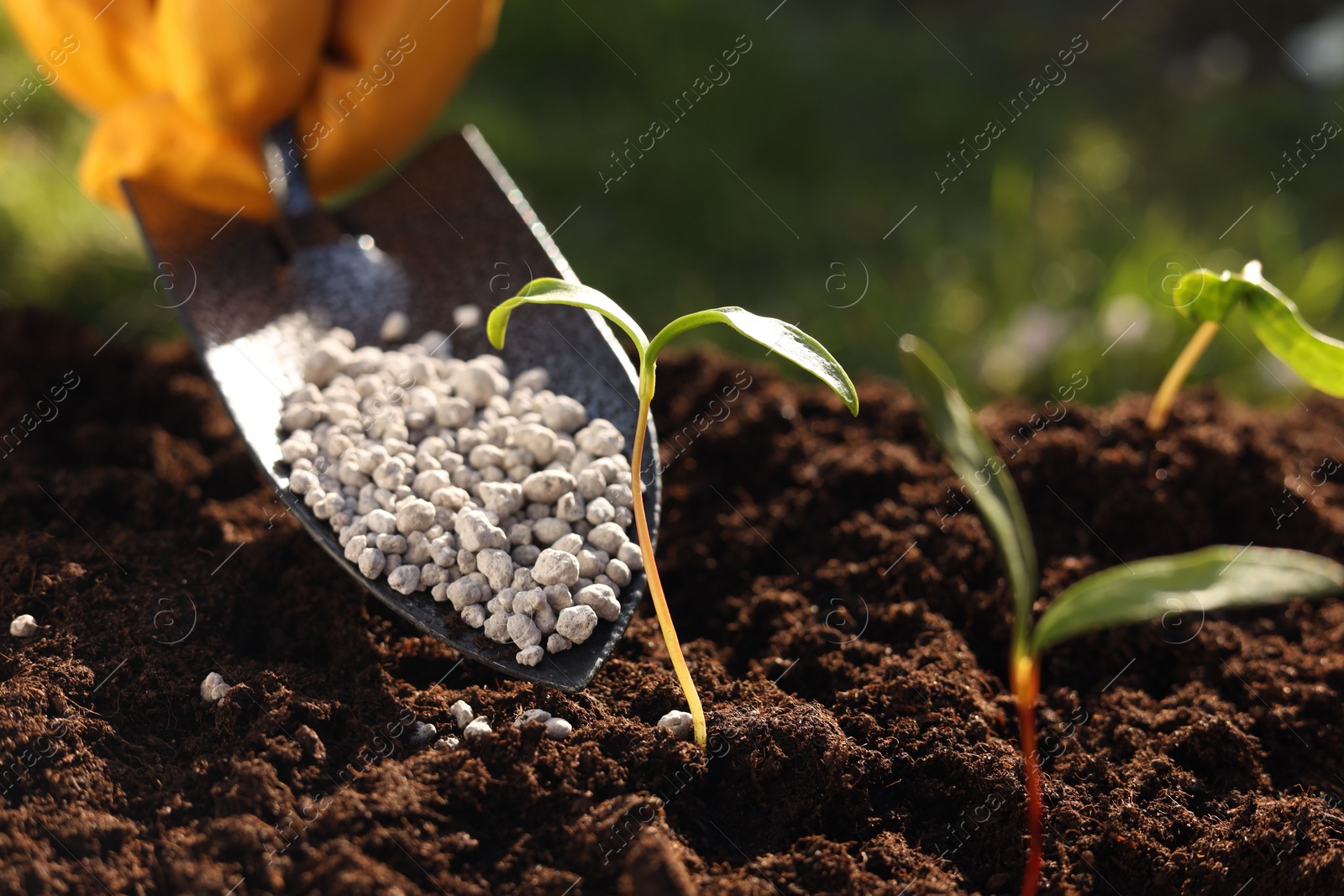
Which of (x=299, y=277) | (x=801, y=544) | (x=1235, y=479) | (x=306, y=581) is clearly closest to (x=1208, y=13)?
(x=1235, y=479)

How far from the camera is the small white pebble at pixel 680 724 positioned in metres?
0.93

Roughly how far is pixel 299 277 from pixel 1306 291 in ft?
5.66

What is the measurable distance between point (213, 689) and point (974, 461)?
732 mm

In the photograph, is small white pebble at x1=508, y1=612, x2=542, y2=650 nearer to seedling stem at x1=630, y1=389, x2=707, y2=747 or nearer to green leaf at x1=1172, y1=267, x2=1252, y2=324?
seedling stem at x1=630, y1=389, x2=707, y2=747

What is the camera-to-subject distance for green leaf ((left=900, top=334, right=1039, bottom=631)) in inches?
28.6

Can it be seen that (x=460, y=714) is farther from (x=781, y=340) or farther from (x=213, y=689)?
(x=781, y=340)

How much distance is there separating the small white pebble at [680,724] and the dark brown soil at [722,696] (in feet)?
0.07

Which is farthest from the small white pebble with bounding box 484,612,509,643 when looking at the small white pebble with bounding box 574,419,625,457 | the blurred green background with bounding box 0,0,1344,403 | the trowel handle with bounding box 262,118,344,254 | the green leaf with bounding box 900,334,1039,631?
the blurred green background with bounding box 0,0,1344,403

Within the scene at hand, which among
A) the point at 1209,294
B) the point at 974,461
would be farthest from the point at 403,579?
the point at 1209,294

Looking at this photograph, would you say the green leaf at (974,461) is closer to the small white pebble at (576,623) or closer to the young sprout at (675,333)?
the young sprout at (675,333)

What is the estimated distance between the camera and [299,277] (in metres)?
1.33

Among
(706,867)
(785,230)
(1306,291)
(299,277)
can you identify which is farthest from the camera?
(785,230)

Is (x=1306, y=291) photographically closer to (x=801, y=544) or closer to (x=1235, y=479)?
(x=1235, y=479)

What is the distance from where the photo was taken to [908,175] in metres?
2.47
